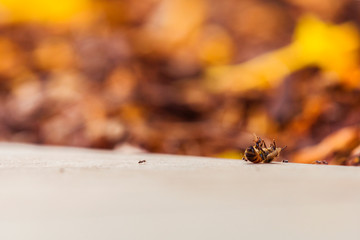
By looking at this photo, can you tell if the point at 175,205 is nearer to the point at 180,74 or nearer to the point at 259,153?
the point at 259,153

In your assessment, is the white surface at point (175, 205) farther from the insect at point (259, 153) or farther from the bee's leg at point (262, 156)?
the bee's leg at point (262, 156)

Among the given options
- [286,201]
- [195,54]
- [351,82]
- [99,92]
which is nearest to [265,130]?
[351,82]

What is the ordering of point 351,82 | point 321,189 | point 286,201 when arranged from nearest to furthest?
point 286,201 < point 321,189 < point 351,82

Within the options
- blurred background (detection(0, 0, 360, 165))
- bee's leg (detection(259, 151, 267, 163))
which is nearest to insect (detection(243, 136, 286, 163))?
bee's leg (detection(259, 151, 267, 163))

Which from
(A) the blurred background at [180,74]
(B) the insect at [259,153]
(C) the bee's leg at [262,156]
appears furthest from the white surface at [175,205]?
(A) the blurred background at [180,74]

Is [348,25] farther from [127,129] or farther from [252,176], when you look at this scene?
[252,176]
